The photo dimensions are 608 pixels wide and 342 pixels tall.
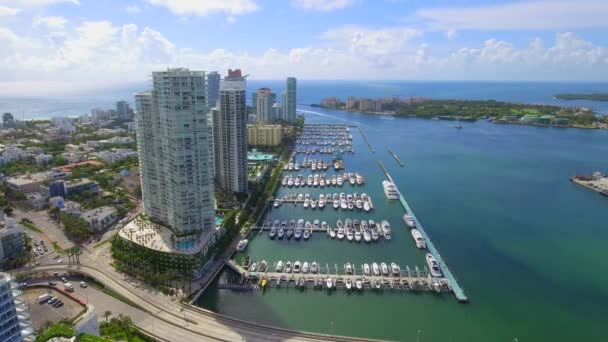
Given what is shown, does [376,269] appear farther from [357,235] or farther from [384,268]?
[357,235]

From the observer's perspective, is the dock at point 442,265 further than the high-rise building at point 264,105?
No

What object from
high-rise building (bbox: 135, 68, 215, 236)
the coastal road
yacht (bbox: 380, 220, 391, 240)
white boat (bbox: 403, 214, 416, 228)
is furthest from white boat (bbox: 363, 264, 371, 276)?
high-rise building (bbox: 135, 68, 215, 236)

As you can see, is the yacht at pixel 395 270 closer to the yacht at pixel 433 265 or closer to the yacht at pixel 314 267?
the yacht at pixel 433 265

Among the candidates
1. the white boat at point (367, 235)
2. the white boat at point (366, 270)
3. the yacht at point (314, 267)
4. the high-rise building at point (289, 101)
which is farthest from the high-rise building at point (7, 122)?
the white boat at point (366, 270)

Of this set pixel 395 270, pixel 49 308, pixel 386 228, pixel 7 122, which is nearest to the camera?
pixel 49 308

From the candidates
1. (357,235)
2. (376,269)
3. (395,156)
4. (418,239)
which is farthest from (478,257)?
(395,156)

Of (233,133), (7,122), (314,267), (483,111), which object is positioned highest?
(483,111)
